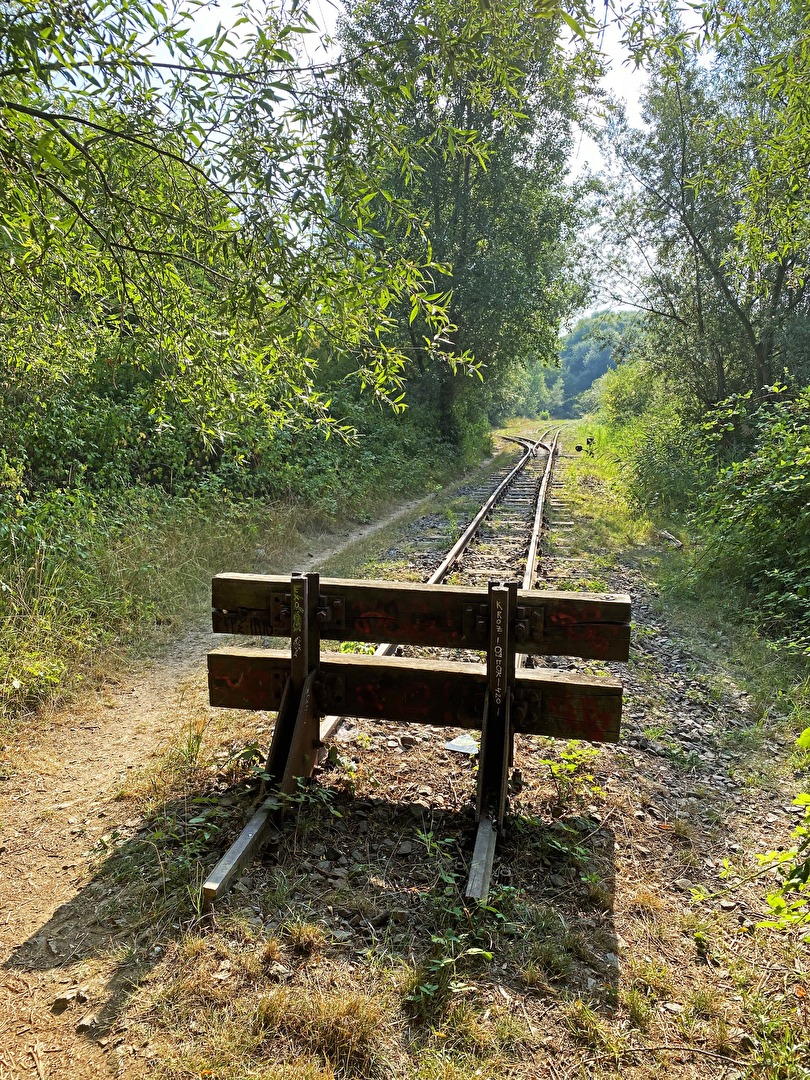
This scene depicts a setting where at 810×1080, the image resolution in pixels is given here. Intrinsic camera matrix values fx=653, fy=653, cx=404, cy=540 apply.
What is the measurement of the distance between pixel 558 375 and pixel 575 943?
140 metres

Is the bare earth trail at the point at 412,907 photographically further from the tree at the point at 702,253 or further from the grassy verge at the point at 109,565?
the tree at the point at 702,253

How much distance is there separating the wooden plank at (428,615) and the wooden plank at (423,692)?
0.56 feet

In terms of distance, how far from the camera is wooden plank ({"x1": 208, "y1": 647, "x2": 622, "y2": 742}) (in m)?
3.42

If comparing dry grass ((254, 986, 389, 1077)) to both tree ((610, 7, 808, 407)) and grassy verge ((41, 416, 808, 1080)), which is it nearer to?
grassy verge ((41, 416, 808, 1080))

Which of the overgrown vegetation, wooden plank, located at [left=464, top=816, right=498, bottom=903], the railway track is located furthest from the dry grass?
the overgrown vegetation

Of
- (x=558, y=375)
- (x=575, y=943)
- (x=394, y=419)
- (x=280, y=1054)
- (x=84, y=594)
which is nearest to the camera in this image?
(x=280, y=1054)

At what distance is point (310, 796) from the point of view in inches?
140

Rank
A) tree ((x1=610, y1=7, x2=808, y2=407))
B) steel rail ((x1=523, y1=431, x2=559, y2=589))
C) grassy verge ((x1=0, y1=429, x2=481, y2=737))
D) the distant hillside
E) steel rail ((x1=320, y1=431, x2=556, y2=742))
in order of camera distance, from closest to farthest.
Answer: steel rail ((x1=320, y1=431, x2=556, y2=742))
grassy verge ((x1=0, y1=429, x2=481, y2=737))
steel rail ((x1=523, y1=431, x2=559, y2=589))
tree ((x1=610, y1=7, x2=808, y2=407))
the distant hillside

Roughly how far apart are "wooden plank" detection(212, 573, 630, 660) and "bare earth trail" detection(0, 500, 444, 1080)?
51.8 inches

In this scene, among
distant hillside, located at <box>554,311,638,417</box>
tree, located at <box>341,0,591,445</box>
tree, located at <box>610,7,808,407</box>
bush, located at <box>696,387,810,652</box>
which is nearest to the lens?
bush, located at <box>696,387,810,652</box>

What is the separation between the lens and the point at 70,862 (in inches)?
129

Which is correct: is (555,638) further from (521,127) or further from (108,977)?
(521,127)

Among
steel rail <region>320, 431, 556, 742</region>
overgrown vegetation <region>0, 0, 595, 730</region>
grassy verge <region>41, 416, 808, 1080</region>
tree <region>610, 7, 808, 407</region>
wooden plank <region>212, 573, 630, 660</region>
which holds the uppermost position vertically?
tree <region>610, 7, 808, 407</region>

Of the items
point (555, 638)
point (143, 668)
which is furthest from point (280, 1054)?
point (143, 668)
